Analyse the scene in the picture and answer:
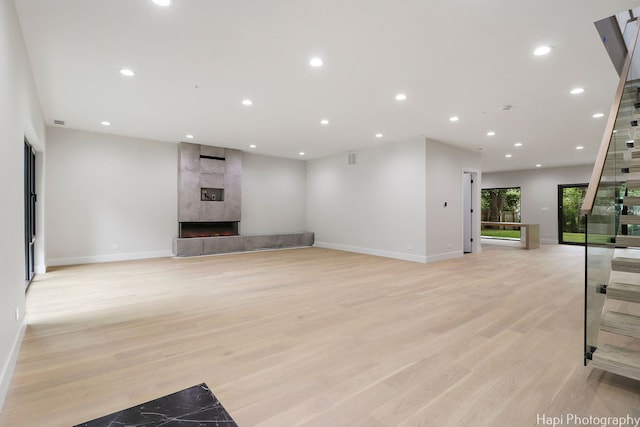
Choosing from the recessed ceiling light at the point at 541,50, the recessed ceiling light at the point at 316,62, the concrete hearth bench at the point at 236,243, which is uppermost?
the recessed ceiling light at the point at 316,62

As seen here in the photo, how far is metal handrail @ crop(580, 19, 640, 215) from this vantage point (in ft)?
7.49

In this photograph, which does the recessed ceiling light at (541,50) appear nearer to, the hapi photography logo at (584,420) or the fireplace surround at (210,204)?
the hapi photography logo at (584,420)

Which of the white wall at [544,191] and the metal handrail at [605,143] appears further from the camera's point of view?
the white wall at [544,191]

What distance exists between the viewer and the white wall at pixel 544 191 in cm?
1105

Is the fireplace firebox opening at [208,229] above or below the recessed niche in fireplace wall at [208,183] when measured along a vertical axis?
below

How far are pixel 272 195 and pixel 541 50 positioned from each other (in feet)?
25.6

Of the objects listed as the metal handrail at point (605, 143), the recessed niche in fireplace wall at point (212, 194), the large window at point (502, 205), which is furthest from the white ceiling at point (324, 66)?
the large window at point (502, 205)

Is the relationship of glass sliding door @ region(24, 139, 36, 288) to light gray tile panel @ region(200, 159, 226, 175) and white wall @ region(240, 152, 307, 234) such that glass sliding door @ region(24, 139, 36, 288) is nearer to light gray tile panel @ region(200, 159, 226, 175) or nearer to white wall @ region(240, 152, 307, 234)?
light gray tile panel @ region(200, 159, 226, 175)

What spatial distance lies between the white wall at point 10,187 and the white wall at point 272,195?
6.34 meters

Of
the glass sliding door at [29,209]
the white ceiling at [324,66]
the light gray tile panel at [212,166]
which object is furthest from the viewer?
the light gray tile panel at [212,166]

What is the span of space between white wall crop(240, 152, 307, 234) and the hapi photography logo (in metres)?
8.36

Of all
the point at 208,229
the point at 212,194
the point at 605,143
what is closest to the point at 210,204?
the point at 212,194

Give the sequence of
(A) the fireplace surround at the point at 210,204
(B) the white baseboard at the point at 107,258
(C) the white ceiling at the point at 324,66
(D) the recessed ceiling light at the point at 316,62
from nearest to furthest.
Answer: (C) the white ceiling at the point at 324,66 → (D) the recessed ceiling light at the point at 316,62 → (B) the white baseboard at the point at 107,258 → (A) the fireplace surround at the point at 210,204

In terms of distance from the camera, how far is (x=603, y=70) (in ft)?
12.1
